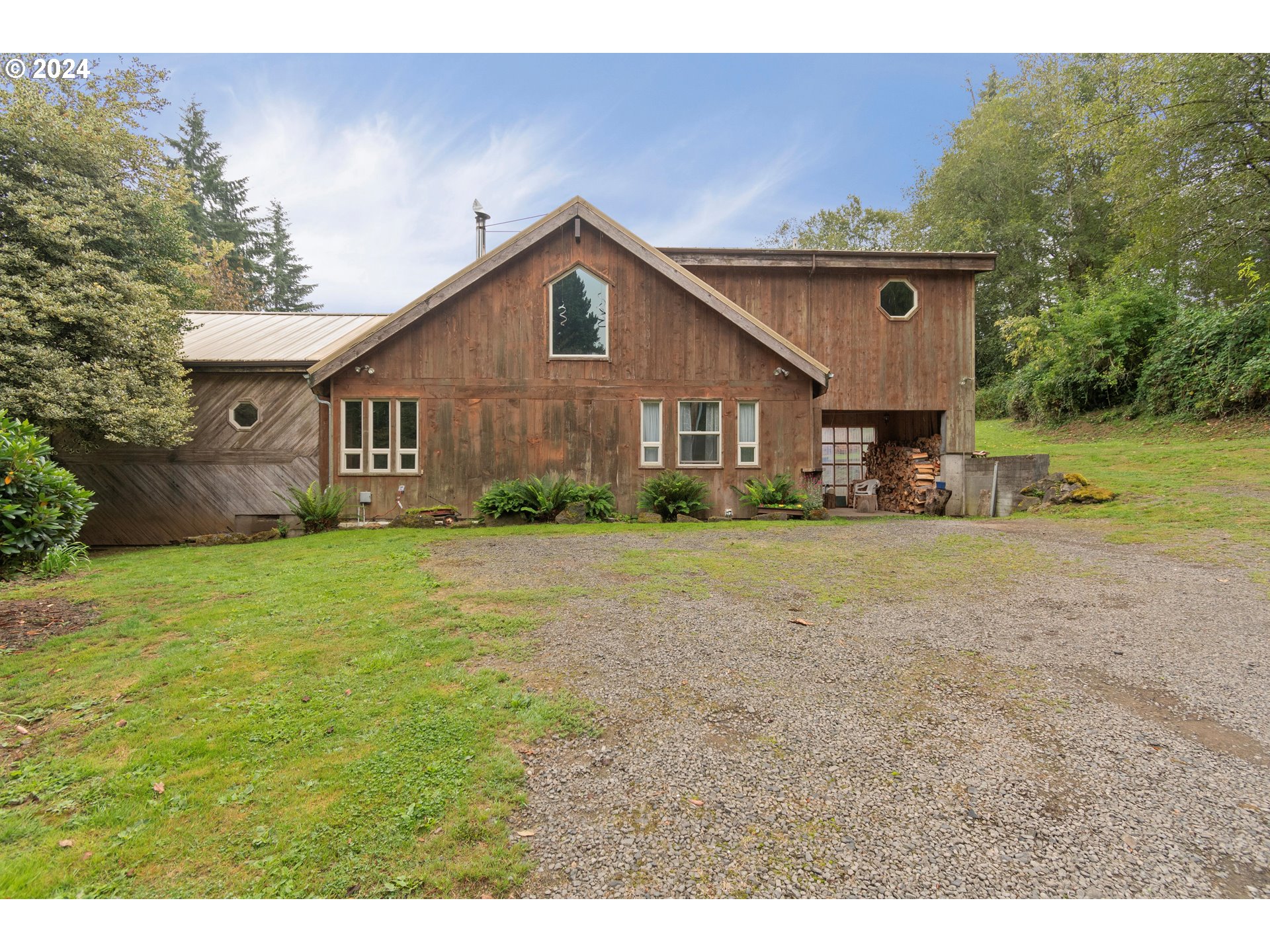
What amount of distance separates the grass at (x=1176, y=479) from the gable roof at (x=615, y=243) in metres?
6.21

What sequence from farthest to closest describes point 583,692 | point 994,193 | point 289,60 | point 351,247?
point 994,193, point 351,247, point 289,60, point 583,692

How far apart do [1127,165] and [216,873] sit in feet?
85.6

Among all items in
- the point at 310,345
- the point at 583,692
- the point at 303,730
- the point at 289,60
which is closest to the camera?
the point at 303,730

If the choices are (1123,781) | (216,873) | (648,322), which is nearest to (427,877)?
(216,873)

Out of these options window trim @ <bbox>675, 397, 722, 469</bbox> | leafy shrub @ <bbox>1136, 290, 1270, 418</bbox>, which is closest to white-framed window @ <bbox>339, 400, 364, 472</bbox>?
window trim @ <bbox>675, 397, 722, 469</bbox>

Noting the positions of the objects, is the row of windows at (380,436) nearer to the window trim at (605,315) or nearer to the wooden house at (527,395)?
the wooden house at (527,395)

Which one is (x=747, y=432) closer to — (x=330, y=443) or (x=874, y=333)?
(x=874, y=333)

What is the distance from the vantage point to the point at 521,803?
261cm

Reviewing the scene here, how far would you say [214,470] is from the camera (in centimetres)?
1326

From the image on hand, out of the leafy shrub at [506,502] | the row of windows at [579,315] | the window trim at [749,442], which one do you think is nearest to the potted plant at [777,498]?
the window trim at [749,442]

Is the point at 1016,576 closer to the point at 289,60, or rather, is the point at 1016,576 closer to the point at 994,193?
the point at 289,60

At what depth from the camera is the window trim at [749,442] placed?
523 inches

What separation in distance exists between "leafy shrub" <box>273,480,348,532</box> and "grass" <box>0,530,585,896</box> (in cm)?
640

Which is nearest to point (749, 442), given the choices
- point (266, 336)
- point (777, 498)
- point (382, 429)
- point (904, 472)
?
point (777, 498)
